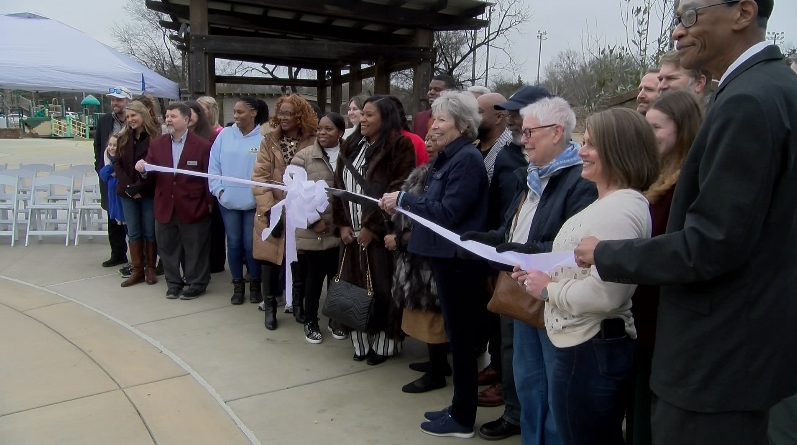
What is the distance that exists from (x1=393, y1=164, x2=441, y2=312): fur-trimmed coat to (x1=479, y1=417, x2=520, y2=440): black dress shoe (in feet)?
2.51

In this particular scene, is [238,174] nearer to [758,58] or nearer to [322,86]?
[758,58]

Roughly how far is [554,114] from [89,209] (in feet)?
24.3

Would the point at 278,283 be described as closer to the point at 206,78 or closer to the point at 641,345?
the point at 641,345

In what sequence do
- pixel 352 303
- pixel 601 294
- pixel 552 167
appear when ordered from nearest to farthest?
1. pixel 601 294
2. pixel 552 167
3. pixel 352 303

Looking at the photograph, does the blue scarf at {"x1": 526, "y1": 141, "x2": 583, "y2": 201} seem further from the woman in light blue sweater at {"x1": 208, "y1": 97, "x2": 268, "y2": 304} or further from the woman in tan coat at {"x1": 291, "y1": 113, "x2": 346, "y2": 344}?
the woman in light blue sweater at {"x1": 208, "y1": 97, "x2": 268, "y2": 304}

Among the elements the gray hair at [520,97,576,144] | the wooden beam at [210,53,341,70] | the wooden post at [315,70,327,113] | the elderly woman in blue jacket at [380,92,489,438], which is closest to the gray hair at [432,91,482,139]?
the elderly woman in blue jacket at [380,92,489,438]

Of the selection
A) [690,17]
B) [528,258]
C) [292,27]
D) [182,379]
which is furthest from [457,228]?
[292,27]

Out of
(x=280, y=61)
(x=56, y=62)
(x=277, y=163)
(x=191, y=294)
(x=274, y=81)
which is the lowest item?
(x=191, y=294)

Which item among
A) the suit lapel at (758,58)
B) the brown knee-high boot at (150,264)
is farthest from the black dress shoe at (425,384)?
the brown knee-high boot at (150,264)

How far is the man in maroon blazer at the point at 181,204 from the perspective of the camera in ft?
19.3

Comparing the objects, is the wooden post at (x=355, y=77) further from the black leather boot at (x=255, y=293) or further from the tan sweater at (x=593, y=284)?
the tan sweater at (x=593, y=284)

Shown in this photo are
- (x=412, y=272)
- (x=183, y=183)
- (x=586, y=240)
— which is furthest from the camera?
(x=183, y=183)

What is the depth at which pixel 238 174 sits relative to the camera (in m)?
5.69

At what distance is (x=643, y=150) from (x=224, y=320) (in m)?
4.24
